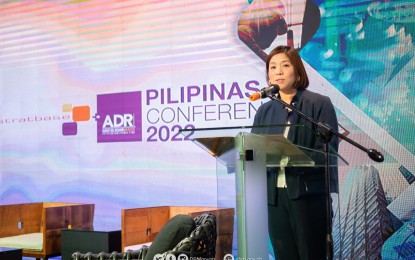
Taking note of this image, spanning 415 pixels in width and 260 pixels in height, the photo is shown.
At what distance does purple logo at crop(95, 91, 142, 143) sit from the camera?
20.8 feet

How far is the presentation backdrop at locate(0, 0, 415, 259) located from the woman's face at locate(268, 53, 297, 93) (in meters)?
1.26

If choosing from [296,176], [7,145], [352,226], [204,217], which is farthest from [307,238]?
[7,145]

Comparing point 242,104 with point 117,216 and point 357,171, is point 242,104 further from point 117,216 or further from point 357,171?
point 117,216

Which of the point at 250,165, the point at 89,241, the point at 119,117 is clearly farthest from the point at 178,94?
the point at 250,165

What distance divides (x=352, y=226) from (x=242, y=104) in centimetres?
146

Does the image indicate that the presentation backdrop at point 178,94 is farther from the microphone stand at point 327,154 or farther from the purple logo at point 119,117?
the microphone stand at point 327,154

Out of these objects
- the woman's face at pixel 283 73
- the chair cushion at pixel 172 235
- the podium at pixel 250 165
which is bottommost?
the chair cushion at pixel 172 235

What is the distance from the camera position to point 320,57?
5332mm

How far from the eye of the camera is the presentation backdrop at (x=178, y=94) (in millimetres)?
5023

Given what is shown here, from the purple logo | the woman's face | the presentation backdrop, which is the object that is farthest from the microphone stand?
the purple logo

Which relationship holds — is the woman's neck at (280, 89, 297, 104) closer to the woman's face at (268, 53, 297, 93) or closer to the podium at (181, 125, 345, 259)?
the woman's face at (268, 53, 297, 93)

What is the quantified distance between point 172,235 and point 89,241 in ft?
7.48

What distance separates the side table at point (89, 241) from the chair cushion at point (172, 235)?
208 centimetres

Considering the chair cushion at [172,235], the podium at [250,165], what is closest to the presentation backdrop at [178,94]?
the chair cushion at [172,235]
